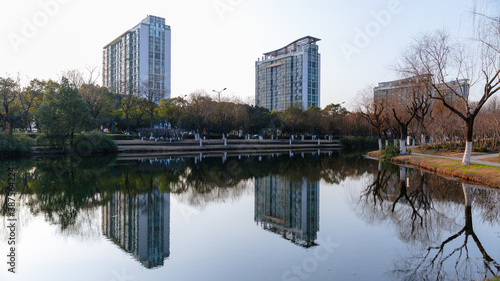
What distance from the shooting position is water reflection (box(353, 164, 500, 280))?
5668 millimetres

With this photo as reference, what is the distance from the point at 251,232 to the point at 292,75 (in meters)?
100

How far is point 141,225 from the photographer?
8.26 metres

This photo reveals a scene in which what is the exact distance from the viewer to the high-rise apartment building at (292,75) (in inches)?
4043

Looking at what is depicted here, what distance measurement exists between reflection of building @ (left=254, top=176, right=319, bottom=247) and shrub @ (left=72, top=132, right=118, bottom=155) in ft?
71.4

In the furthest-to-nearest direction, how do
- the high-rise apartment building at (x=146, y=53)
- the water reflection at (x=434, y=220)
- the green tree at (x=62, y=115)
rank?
the high-rise apartment building at (x=146, y=53)
the green tree at (x=62, y=115)
the water reflection at (x=434, y=220)

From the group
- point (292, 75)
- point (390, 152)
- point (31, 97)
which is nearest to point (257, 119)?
point (31, 97)

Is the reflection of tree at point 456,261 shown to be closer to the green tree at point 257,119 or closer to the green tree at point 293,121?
the green tree at point 293,121

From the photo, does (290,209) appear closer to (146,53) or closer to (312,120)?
(312,120)

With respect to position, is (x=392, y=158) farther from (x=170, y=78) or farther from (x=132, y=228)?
(x=170, y=78)

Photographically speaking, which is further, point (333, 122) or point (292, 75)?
A: point (292, 75)

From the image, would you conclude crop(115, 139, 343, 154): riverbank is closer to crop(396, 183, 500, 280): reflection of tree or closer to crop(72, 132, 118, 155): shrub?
crop(72, 132, 118, 155): shrub

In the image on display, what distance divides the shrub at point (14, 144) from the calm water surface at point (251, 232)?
14.9m

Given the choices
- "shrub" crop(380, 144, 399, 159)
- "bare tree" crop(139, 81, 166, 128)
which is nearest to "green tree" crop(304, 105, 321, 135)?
"bare tree" crop(139, 81, 166, 128)

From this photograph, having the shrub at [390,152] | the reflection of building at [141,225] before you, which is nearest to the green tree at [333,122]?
the shrub at [390,152]
